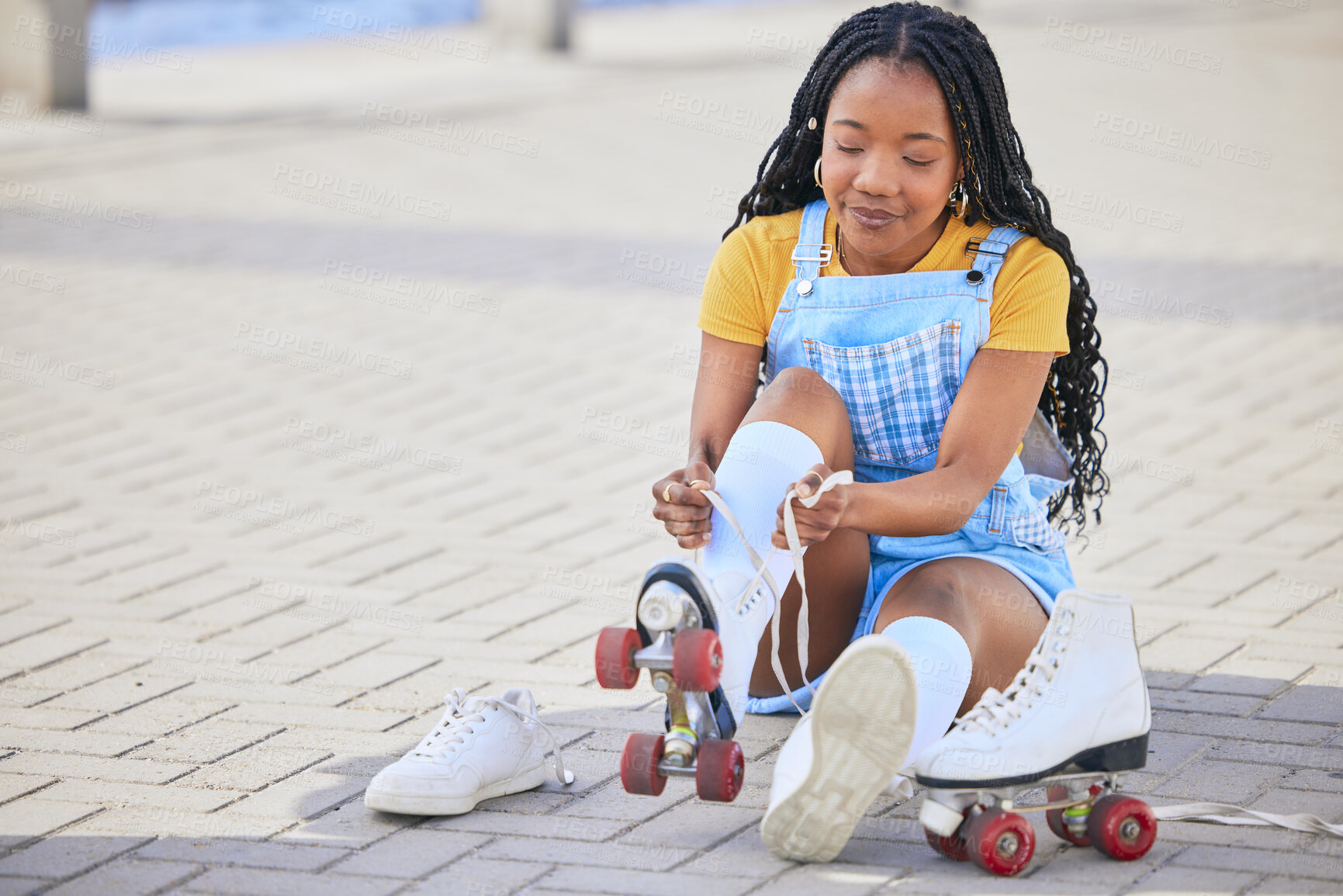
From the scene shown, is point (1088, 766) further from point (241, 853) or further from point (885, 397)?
point (241, 853)

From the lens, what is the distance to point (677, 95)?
12.4 meters

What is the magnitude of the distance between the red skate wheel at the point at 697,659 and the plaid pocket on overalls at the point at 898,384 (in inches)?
24.4

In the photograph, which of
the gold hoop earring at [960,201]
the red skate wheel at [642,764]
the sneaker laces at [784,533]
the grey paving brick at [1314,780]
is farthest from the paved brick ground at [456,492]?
the gold hoop earring at [960,201]

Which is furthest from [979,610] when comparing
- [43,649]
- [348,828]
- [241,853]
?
[43,649]

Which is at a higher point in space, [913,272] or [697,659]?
[913,272]

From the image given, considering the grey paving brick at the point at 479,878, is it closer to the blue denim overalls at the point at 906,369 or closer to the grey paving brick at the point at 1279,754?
the blue denim overalls at the point at 906,369

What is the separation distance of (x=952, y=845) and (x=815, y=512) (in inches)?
20.5

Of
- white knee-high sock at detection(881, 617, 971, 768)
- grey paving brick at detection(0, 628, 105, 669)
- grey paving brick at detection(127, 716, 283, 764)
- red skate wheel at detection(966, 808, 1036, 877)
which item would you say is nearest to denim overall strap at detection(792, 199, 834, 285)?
white knee-high sock at detection(881, 617, 971, 768)

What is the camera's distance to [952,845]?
85.3 inches

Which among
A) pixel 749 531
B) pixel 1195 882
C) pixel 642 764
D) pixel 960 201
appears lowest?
pixel 1195 882

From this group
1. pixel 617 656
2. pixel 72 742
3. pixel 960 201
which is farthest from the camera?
pixel 72 742

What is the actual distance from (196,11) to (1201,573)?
66.9 ft

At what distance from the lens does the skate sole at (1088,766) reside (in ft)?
6.87

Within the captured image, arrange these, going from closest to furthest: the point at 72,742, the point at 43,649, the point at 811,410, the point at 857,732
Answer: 1. the point at 857,732
2. the point at 811,410
3. the point at 72,742
4. the point at 43,649
